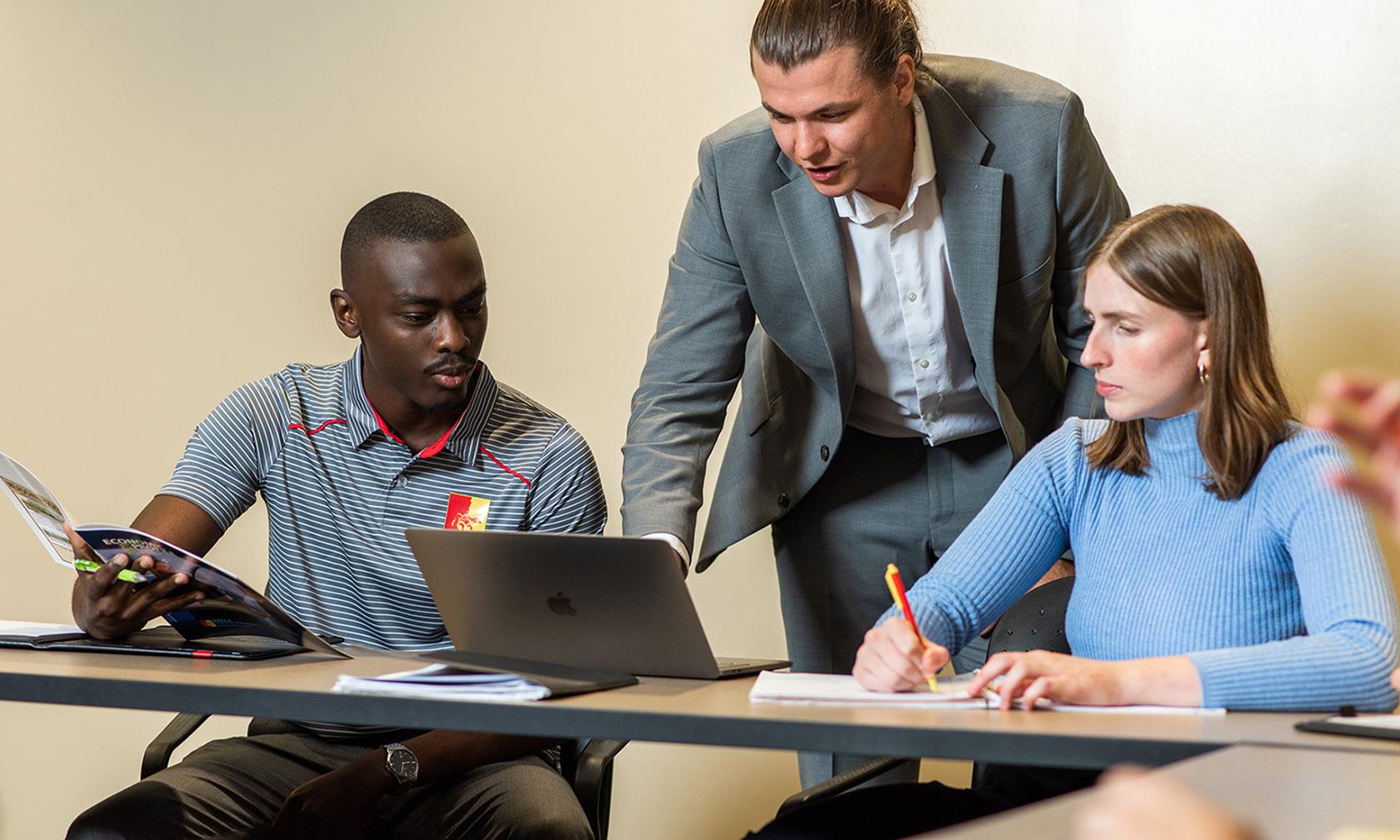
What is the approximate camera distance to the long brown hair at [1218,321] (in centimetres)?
158

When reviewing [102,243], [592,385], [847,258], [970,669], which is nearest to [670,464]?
[847,258]

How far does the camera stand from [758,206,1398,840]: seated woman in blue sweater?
1.38m

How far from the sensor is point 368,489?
215 cm

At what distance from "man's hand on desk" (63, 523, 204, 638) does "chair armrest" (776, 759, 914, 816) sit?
79 centimetres

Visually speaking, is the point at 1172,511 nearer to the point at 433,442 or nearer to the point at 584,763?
the point at 584,763

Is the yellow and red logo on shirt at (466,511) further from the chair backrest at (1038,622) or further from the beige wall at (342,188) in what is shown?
the beige wall at (342,188)

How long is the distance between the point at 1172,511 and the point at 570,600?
2.31ft

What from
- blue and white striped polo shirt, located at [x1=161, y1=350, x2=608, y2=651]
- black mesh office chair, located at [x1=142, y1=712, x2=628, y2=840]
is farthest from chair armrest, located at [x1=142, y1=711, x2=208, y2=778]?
blue and white striped polo shirt, located at [x1=161, y1=350, x2=608, y2=651]

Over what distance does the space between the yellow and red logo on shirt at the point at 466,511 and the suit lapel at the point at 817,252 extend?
58cm

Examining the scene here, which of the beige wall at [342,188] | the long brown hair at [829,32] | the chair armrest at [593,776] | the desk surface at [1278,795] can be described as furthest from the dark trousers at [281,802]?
the beige wall at [342,188]

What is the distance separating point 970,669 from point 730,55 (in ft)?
4.63

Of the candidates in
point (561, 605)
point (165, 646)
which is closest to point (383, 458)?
point (165, 646)

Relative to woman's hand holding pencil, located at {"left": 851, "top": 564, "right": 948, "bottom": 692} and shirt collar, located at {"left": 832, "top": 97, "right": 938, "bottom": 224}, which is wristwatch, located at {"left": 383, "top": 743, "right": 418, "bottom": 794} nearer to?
woman's hand holding pencil, located at {"left": 851, "top": 564, "right": 948, "bottom": 692}

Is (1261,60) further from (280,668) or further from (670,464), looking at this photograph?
(280,668)
